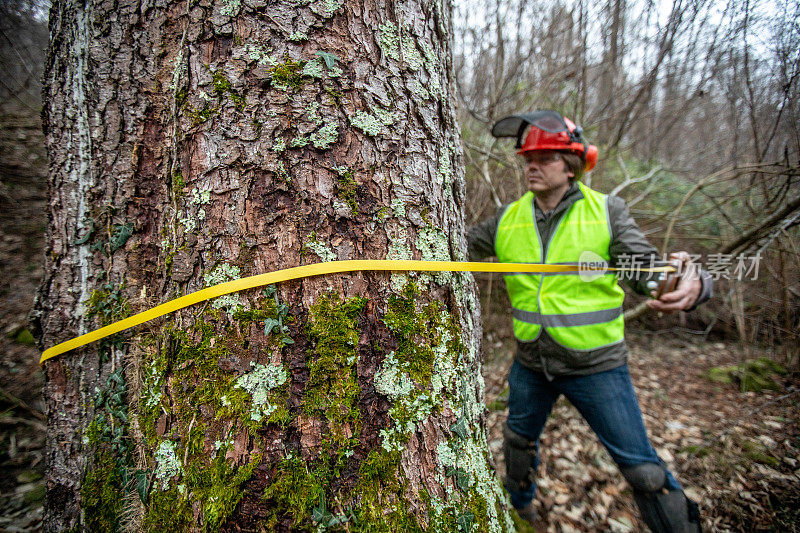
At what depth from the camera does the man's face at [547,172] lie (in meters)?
2.18

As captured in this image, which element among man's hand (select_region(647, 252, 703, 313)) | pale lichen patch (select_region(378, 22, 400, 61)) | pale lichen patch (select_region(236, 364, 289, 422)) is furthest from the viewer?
man's hand (select_region(647, 252, 703, 313))

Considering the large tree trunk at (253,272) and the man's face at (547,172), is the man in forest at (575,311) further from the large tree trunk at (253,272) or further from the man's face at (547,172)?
the large tree trunk at (253,272)

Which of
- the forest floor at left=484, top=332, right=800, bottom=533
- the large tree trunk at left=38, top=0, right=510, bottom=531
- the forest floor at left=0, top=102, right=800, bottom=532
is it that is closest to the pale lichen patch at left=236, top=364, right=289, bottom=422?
the large tree trunk at left=38, top=0, right=510, bottom=531

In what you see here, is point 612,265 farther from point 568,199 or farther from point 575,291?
point 568,199

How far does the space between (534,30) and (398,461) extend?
5415 millimetres

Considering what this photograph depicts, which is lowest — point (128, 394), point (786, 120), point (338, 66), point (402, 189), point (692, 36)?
point (128, 394)

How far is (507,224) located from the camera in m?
2.37

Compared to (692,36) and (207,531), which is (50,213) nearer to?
(207,531)

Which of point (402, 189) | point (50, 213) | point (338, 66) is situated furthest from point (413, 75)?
point (50, 213)

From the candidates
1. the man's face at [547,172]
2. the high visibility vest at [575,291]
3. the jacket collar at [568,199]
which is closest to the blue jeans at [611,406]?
the high visibility vest at [575,291]

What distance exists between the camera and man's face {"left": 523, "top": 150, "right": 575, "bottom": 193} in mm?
2178

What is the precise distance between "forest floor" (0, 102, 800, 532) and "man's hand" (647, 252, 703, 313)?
1.77m

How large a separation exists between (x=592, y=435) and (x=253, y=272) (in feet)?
12.4

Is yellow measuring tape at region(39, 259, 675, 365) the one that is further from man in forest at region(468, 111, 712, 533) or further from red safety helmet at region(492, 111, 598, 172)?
red safety helmet at region(492, 111, 598, 172)
